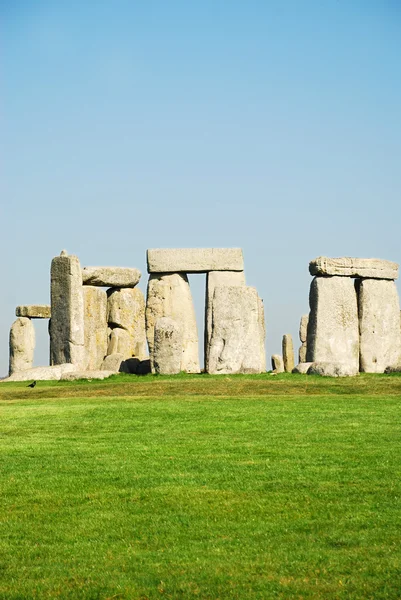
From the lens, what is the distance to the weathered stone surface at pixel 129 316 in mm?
29766

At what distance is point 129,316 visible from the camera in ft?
98.4

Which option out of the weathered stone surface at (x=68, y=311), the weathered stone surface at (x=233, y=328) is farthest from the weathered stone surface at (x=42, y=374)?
the weathered stone surface at (x=233, y=328)

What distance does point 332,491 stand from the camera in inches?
397

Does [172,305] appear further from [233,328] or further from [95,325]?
[233,328]

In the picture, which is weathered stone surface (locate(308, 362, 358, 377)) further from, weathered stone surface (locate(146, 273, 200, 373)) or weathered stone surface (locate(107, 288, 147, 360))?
weathered stone surface (locate(107, 288, 147, 360))

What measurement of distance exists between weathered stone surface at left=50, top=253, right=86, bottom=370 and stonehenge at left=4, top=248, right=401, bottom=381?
0.03 meters

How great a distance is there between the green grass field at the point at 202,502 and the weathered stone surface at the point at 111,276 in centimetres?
1195

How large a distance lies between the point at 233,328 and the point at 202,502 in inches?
610

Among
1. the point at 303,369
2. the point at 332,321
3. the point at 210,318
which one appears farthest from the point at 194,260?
the point at 303,369

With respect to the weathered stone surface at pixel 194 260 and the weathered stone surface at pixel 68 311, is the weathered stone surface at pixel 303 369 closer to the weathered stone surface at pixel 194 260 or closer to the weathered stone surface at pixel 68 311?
→ the weathered stone surface at pixel 194 260

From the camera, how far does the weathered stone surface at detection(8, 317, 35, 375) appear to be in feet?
106

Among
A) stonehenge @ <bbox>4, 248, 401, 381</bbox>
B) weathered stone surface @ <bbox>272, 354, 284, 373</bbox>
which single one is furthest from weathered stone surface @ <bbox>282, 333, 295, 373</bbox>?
stonehenge @ <bbox>4, 248, 401, 381</bbox>

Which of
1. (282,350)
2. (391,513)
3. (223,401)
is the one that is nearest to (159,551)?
(391,513)

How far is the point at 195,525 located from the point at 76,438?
5253 millimetres
